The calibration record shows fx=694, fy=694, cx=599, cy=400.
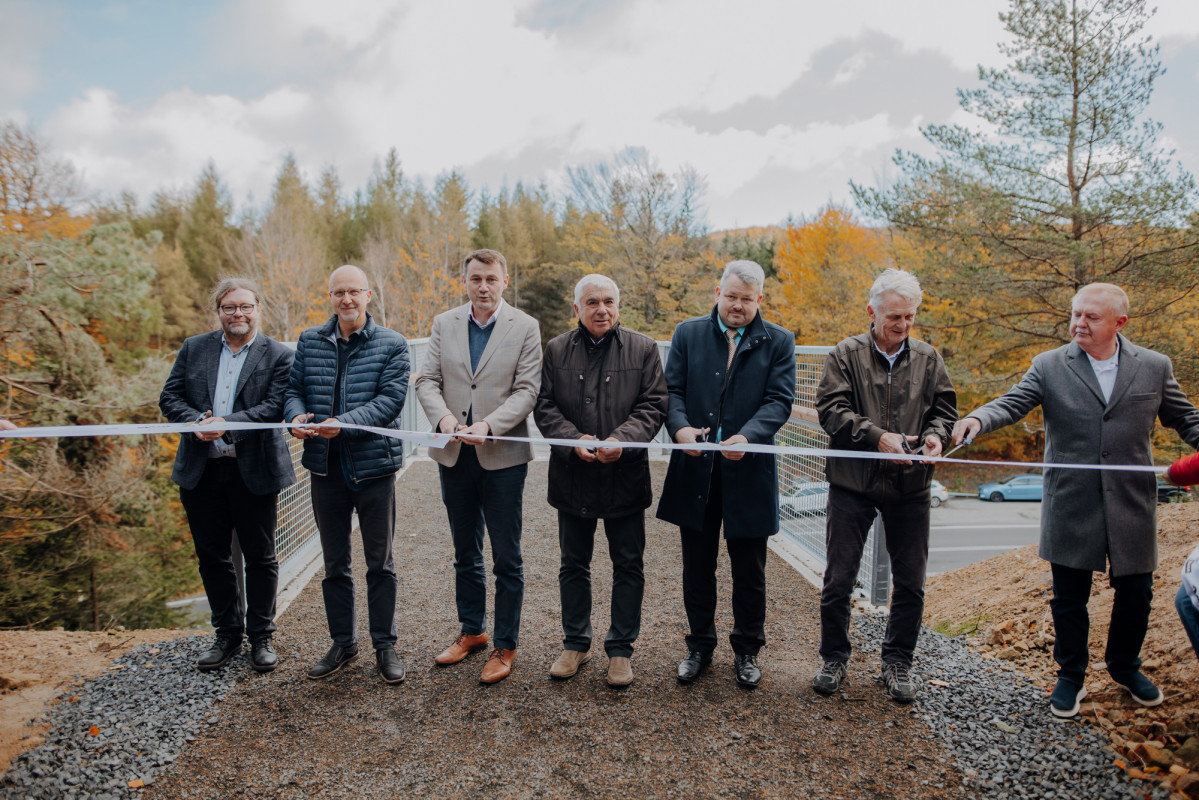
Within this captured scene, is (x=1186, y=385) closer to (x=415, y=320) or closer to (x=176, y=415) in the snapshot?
(x=176, y=415)

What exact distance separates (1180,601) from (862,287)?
18.8 meters

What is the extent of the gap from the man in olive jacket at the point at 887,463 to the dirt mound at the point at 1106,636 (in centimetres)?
75

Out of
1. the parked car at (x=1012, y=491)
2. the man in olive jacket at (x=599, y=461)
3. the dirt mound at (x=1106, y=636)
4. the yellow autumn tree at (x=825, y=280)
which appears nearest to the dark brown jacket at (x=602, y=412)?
Result: the man in olive jacket at (x=599, y=461)

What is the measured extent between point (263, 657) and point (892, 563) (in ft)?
9.82

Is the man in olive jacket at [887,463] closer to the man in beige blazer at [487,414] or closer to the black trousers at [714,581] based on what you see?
the black trousers at [714,581]

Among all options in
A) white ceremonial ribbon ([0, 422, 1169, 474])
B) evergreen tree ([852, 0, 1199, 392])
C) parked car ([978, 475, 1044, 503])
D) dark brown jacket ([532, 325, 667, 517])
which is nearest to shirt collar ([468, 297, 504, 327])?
dark brown jacket ([532, 325, 667, 517])

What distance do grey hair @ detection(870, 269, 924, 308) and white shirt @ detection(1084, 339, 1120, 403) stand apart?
76cm

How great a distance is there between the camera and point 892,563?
312 cm

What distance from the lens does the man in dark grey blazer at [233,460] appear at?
3.28 meters

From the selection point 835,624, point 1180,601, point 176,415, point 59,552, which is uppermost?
point 176,415

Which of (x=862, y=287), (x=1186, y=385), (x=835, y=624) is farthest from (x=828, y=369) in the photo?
(x=862, y=287)

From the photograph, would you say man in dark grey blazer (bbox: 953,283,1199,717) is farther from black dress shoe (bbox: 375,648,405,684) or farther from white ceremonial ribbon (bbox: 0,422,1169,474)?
black dress shoe (bbox: 375,648,405,684)

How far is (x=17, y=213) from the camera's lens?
36.5 ft

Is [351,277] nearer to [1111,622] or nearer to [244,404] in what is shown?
[244,404]
